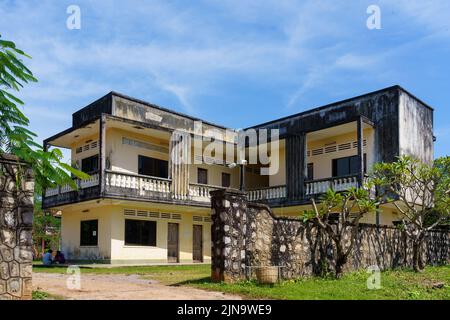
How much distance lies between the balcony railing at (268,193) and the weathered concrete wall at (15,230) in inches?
646

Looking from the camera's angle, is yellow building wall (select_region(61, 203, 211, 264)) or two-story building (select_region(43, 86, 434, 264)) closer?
two-story building (select_region(43, 86, 434, 264))

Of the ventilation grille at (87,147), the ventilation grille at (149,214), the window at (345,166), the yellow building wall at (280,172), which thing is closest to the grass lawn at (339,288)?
the ventilation grille at (149,214)

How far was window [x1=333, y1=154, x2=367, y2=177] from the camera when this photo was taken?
22.9 m

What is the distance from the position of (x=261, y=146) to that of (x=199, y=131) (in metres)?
3.50

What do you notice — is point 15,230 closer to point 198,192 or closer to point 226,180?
point 198,192

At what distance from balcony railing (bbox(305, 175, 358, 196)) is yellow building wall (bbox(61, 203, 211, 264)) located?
517 cm

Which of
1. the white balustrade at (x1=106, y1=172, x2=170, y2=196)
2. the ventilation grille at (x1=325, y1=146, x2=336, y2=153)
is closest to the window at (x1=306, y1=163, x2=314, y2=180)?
the ventilation grille at (x1=325, y1=146, x2=336, y2=153)

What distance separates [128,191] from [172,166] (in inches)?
107

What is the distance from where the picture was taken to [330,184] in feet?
71.2

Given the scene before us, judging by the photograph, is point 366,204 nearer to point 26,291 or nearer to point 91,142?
point 26,291

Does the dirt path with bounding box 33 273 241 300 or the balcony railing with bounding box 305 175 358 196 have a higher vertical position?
the balcony railing with bounding box 305 175 358 196

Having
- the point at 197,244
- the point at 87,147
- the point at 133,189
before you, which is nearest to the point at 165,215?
the point at 197,244

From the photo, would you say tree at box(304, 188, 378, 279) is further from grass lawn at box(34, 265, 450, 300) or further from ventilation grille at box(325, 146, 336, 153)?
ventilation grille at box(325, 146, 336, 153)
